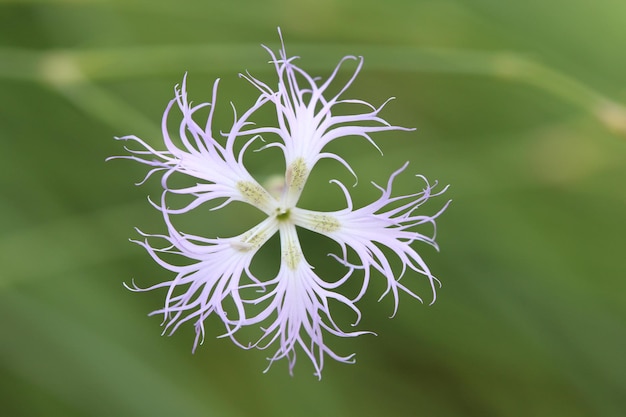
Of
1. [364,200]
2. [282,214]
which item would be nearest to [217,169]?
[282,214]

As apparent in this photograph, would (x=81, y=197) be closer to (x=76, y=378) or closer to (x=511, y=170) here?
(x=76, y=378)

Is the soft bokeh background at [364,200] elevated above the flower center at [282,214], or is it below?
above

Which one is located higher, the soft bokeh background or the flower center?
the soft bokeh background

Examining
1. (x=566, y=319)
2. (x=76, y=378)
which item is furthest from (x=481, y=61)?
(x=76, y=378)

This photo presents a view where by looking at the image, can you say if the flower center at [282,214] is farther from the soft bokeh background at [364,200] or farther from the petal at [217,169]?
the soft bokeh background at [364,200]

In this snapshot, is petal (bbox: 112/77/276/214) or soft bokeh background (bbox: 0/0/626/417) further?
soft bokeh background (bbox: 0/0/626/417)

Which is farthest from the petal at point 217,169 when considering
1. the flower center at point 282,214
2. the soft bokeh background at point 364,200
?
the soft bokeh background at point 364,200

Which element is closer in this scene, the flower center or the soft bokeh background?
the flower center

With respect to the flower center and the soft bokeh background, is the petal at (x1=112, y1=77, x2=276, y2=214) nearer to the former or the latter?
the flower center

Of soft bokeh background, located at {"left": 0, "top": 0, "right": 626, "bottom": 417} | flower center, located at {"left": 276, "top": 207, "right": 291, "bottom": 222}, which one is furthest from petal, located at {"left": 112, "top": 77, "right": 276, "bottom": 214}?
soft bokeh background, located at {"left": 0, "top": 0, "right": 626, "bottom": 417}
